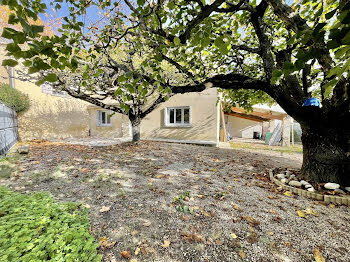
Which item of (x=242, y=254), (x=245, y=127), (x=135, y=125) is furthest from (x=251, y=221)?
(x=245, y=127)

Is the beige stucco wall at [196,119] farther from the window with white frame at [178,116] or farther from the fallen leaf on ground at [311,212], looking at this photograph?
the fallen leaf on ground at [311,212]

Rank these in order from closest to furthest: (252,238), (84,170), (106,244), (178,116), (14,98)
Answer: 1. (106,244)
2. (252,238)
3. (84,170)
4. (14,98)
5. (178,116)

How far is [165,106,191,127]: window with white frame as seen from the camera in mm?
10891

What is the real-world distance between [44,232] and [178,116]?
32.2ft

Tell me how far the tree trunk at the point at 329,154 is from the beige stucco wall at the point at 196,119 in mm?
6404

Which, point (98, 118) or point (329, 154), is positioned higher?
point (98, 118)

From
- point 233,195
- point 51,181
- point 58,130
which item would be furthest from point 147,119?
point 233,195

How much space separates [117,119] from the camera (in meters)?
13.1

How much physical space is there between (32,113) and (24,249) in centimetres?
1288

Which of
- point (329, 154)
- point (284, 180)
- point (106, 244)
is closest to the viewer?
point (106, 244)

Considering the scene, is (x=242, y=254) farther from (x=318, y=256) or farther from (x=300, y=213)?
(x=300, y=213)

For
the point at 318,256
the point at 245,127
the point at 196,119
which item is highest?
the point at 196,119

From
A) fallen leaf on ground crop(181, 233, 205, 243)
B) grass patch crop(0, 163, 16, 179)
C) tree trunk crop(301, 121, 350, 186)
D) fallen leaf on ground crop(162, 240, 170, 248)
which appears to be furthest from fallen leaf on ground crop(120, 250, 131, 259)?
tree trunk crop(301, 121, 350, 186)

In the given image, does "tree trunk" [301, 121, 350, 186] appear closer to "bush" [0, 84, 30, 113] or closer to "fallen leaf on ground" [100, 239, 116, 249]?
"fallen leaf on ground" [100, 239, 116, 249]
